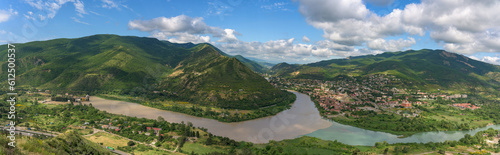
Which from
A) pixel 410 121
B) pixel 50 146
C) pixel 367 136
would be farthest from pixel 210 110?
pixel 410 121

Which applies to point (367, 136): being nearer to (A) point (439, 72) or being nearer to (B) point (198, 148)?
(B) point (198, 148)

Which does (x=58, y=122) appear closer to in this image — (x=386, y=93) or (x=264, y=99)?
(x=264, y=99)

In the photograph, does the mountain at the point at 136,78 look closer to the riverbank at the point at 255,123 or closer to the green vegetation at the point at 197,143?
the riverbank at the point at 255,123

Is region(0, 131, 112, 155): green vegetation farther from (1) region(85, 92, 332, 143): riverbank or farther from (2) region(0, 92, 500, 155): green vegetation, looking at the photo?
(1) region(85, 92, 332, 143): riverbank

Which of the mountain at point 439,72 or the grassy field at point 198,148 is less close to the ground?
the mountain at point 439,72

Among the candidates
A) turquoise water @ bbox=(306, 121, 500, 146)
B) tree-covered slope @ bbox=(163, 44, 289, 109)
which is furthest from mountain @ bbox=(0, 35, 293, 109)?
turquoise water @ bbox=(306, 121, 500, 146)

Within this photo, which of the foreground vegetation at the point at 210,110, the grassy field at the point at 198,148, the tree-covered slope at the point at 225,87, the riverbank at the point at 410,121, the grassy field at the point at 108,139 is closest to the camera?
the grassy field at the point at 198,148

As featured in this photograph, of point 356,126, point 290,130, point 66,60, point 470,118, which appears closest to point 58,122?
point 290,130

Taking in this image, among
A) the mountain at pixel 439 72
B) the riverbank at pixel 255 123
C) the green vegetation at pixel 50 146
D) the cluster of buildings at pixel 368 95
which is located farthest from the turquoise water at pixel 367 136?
the mountain at pixel 439 72

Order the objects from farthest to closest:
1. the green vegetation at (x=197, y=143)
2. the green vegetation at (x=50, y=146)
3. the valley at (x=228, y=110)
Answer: the valley at (x=228, y=110)
the green vegetation at (x=197, y=143)
the green vegetation at (x=50, y=146)

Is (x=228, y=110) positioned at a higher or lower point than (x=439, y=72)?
lower
